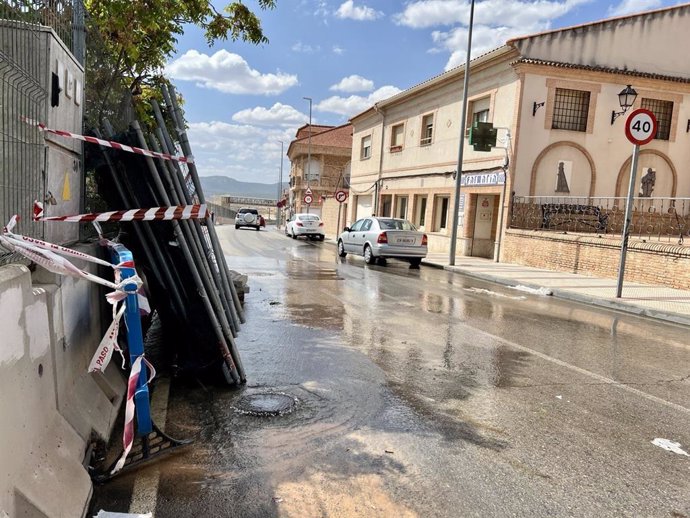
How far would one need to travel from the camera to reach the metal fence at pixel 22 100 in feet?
9.91

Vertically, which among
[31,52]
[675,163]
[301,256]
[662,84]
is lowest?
[301,256]

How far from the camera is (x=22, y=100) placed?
3.27 meters

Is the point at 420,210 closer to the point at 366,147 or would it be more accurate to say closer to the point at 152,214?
the point at 366,147

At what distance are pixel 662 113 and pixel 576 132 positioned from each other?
3.82 meters

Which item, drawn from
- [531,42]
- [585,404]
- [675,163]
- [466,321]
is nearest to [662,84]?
[675,163]

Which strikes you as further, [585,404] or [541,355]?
[541,355]

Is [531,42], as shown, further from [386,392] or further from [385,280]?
[386,392]

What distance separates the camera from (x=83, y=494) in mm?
2701

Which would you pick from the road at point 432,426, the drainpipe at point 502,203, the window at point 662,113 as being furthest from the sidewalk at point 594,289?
the window at point 662,113

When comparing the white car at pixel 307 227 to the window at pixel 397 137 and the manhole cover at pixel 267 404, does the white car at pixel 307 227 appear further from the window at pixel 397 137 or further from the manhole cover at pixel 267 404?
the manhole cover at pixel 267 404

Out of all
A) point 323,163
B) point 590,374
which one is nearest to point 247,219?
point 323,163

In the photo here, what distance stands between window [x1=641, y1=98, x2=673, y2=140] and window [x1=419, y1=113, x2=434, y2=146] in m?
8.67

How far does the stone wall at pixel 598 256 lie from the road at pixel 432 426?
5.28 meters

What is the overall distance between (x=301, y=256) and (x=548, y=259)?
8.26 metres
